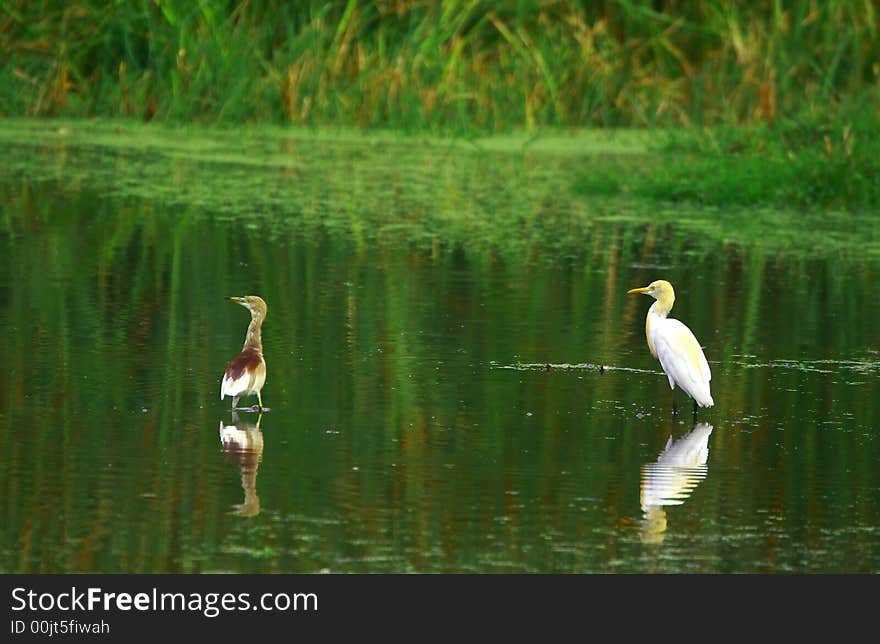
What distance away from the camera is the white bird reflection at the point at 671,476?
250 inches

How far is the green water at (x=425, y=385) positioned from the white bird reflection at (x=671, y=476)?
1cm

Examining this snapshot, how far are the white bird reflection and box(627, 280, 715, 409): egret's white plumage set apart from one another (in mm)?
174

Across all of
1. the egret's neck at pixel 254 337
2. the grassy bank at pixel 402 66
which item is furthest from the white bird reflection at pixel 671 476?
the grassy bank at pixel 402 66

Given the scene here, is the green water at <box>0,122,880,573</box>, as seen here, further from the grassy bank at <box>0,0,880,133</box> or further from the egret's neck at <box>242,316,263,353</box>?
the grassy bank at <box>0,0,880,133</box>

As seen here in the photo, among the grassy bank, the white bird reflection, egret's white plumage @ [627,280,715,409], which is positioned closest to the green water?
the white bird reflection

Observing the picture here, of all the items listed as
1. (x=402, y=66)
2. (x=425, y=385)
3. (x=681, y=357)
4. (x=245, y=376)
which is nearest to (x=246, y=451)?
(x=245, y=376)

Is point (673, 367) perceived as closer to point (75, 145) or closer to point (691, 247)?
point (691, 247)

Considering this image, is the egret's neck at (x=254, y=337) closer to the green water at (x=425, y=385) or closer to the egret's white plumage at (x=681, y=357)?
the green water at (x=425, y=385)

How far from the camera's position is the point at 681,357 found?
8.12m

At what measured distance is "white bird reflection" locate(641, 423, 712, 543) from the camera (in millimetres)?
6352

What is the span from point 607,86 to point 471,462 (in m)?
13.5

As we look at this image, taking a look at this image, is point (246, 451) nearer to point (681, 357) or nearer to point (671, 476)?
point (671, 476)

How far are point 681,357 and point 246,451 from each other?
175 cm
